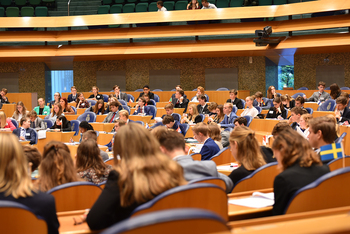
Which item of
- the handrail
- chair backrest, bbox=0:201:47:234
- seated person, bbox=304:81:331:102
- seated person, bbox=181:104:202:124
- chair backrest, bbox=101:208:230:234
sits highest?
the handrail

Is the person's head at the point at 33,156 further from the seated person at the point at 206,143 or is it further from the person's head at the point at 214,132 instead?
the person's head at the point at 214,132

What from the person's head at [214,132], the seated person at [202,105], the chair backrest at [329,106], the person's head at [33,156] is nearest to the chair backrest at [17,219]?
the person's head at [33,156]

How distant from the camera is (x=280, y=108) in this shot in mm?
8797

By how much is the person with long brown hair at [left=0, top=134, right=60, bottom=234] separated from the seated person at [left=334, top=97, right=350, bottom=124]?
7.03 m

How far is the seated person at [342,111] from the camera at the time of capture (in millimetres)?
7535

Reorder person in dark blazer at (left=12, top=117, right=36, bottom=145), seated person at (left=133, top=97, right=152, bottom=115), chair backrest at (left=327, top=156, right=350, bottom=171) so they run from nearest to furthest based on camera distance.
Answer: chair backrest at (left=327, top=156, right=350, bottom=171) → person in dark blazer at (left=12, top=117, right=36, bottom=145) → seated person at (left=133, top=97, right=152, bottom=115)

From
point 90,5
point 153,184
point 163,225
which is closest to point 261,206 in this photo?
point 153,184

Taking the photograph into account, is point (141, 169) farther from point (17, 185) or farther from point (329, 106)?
point (329, 106)

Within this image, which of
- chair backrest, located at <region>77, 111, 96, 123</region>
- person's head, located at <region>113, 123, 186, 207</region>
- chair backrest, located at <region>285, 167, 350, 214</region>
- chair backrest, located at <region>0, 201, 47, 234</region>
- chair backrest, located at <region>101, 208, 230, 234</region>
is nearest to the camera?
chair backrest, located at <region>101, 208, 230, 234</region>

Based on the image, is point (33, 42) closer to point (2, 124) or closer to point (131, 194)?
point (2, 124)

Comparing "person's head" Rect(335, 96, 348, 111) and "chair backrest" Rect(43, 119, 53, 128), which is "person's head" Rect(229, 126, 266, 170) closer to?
"person's head" Rect(335, 96, 348, 111)

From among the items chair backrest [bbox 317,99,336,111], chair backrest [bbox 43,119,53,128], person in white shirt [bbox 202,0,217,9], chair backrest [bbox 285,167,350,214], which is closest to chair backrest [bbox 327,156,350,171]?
chair backrest [bbox 285,167,350,214]

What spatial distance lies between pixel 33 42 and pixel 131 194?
593 inches

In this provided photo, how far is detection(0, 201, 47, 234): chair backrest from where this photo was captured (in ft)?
5.43
